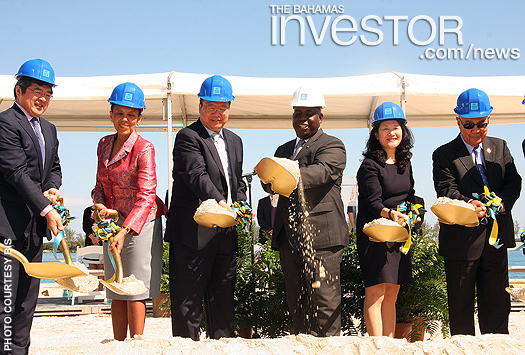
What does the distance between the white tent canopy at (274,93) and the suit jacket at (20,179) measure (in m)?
2.76

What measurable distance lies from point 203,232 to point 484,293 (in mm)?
1813

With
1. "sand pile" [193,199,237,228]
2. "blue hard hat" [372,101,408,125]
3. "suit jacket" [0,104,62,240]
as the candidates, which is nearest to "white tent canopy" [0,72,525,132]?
"blue hard hat" [372,101,408,125]

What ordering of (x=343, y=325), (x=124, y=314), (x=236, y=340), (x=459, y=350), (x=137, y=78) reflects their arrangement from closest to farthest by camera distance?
(x=459, y=350) < (x=236, y=340) < (x=124, y=314) < (x=343, y=325) < (x=137, y=78)

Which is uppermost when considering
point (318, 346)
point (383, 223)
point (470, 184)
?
point (470, 184)

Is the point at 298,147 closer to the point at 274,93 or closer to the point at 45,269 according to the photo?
the point at 45,269

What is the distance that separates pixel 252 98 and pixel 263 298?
2777mm

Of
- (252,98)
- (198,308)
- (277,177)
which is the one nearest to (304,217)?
(277,177)

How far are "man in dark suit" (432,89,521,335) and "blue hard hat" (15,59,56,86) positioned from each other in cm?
246

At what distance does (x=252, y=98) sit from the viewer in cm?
620

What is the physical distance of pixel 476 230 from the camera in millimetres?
3381

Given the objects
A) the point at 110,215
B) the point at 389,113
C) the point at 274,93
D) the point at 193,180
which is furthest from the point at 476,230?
the point at 274,93

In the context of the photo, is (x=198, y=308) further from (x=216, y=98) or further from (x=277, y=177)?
(x=216, y=98)

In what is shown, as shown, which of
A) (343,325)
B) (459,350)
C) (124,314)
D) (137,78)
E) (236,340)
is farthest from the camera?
(137,78)

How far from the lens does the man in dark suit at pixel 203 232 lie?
337cm
